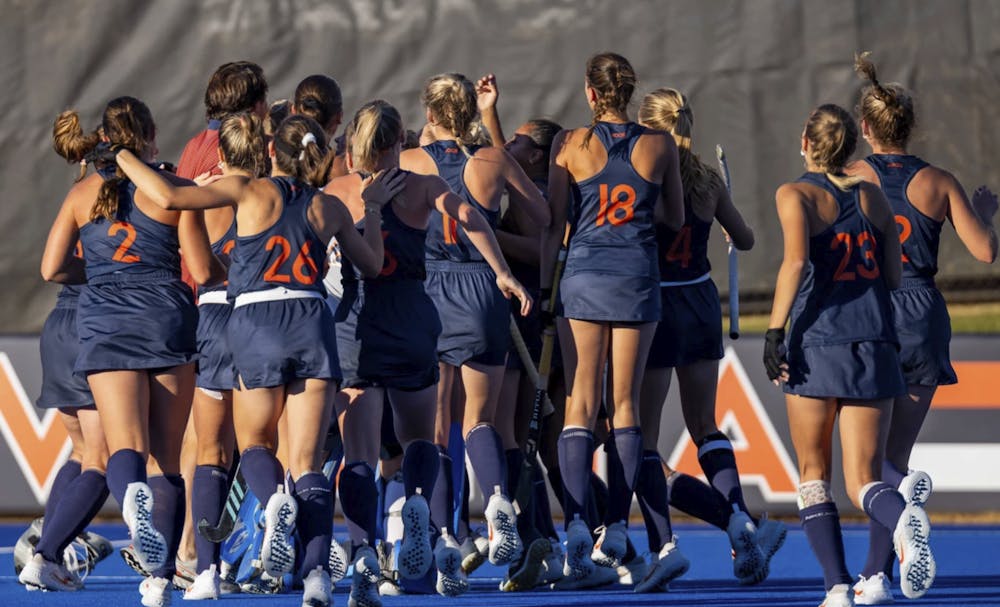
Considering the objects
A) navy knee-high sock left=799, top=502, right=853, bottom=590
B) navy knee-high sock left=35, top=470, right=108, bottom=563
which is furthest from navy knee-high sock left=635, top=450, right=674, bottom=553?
navy knee-high sock left=35, top=470, right=108, bottom=563

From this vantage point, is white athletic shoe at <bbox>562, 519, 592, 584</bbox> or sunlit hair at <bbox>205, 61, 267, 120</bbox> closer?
white athletic shoe at <bbox>562, 519, 592, 584</bbox>

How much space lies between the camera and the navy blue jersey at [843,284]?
6305mm

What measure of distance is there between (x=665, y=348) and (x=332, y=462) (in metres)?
1.42

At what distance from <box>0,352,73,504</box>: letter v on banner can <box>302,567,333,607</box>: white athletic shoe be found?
4485 millimetres

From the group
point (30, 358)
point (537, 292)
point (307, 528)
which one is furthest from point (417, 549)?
point (30, 358)

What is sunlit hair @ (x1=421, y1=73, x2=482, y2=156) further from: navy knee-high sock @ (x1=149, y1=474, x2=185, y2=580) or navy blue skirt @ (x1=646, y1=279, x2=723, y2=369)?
navy knee-high sock @ (x1=149, y1=474, x2=185, y2=580)

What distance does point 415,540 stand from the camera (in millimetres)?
6527

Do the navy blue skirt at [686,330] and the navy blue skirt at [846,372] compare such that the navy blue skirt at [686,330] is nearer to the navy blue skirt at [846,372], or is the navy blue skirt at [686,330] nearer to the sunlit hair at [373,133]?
the navy blue skirt at [846,372]

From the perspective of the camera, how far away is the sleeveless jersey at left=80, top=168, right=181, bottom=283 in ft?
22.0

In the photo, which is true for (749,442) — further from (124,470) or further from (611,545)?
(124,470)

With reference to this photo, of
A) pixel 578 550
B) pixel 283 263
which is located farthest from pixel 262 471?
pixel 578 550

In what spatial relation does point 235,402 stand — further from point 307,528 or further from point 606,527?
point 606,527

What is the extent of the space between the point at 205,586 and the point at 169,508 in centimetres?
34

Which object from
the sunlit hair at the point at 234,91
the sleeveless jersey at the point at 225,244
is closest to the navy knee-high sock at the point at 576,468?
the sleeveless jersey at the point at 225,244
